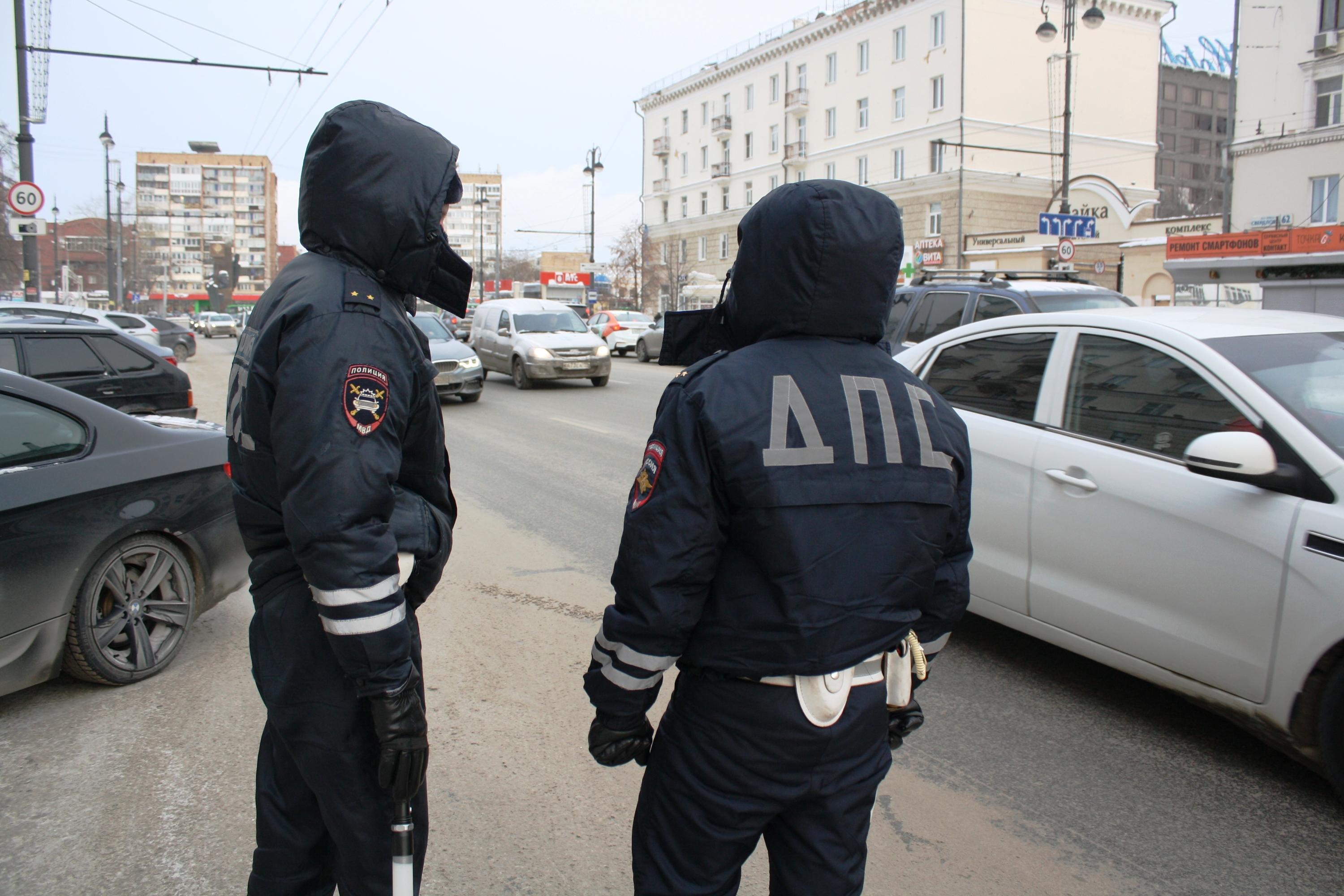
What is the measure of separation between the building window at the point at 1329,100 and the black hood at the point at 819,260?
39.6 m

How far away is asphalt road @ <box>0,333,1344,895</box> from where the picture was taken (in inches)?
114

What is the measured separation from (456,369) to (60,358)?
7584 millimetres

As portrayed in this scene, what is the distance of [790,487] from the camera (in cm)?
169

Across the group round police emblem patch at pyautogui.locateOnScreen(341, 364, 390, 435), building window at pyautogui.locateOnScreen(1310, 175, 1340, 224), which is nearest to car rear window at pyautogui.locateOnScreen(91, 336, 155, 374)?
round police emblem patch at pyautogui.locateOnScreen(341, 364, 390, 435)

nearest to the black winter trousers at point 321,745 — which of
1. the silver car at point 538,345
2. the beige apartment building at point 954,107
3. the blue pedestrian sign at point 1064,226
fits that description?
the silver car at point 538,345

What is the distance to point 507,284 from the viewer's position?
7081 centimetres

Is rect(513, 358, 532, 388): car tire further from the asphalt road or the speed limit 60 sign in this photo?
the asphalt road

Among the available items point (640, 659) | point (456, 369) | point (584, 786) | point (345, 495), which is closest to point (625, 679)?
point (640, 659)

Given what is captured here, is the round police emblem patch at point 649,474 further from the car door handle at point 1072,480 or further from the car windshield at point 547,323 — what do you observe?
the car windshield at point 547,323

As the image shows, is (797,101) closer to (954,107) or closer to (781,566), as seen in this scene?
(954,107)

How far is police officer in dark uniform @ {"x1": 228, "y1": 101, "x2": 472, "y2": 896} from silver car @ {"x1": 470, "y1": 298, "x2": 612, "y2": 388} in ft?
54.4

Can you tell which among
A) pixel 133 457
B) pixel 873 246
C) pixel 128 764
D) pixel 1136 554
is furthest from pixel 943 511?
pixel 133 457

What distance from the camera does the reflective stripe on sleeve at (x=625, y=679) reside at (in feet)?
5.92

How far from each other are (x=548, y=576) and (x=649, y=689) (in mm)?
4420
